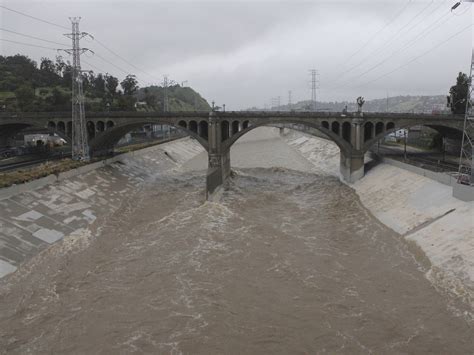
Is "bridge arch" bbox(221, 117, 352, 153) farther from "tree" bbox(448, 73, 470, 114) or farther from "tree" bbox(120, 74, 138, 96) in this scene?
"tree" bbox(120, 74, 138, 96)

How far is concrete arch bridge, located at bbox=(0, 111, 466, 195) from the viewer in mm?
68562

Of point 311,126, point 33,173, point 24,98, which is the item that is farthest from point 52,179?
point 24,98

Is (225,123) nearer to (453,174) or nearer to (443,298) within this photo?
(453,174)

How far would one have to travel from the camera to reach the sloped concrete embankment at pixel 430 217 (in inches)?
1146

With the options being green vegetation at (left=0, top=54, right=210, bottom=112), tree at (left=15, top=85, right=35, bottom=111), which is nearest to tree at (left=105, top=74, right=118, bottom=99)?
green vegetation at (left=0, top=54, right=210, bottom=112)

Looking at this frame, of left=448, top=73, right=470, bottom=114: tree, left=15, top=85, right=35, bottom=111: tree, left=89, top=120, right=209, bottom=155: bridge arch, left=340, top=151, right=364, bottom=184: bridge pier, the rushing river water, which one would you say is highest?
left=15, top=85, right=35, bottom=111: tree

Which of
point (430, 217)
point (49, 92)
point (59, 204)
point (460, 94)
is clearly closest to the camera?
point (430, 217)

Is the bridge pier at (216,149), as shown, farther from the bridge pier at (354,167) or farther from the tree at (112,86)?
the tree at (112,86)

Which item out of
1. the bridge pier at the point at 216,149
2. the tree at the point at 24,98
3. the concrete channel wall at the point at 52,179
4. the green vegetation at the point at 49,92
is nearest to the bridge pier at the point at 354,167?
the bridge pier at the point at 216,149

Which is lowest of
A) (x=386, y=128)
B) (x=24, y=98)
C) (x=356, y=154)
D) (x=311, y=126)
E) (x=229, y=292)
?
(x=229, y=292)

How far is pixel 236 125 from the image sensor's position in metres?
74.2

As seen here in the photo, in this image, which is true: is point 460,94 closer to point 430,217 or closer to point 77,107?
point 430,217

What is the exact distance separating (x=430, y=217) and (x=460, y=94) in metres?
58.3

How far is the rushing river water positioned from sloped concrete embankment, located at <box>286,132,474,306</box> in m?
1.62
